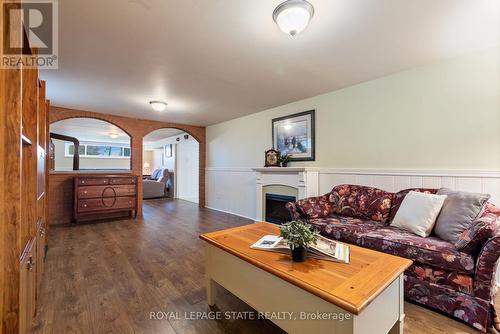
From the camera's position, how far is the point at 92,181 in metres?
4.34

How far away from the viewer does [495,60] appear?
217 cm

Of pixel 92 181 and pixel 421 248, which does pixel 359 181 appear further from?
pixel 92 181

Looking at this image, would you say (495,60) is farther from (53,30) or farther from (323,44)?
(53,30)

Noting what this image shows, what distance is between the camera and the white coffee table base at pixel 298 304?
3.38 ft

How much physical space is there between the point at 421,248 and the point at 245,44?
2271 millimetres

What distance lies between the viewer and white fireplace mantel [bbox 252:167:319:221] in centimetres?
349

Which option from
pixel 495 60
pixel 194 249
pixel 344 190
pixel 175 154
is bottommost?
pixel 194 249

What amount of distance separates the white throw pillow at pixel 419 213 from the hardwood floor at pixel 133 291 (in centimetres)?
68

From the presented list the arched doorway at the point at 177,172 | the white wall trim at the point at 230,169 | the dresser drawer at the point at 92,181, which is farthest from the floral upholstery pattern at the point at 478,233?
the arched doorway at the point at 177,172

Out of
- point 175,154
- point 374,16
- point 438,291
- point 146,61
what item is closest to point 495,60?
point 374,16

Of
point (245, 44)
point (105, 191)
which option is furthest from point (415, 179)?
point (105, 191)

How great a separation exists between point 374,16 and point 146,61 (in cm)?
215

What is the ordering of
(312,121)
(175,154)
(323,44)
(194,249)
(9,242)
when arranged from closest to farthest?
(9,242)
(323,44)
(194,249)
(312,121)
(175,154)

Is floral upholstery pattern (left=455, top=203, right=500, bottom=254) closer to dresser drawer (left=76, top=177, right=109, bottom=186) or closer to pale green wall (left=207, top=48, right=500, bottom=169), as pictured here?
pale green wall (left=207, top=48, right=500, bottom=169)
